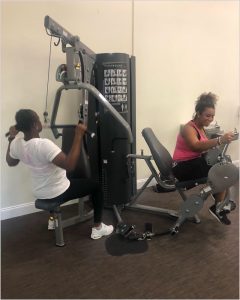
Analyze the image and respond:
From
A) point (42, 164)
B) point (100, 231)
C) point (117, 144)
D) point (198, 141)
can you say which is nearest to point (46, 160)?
point (42, 164)

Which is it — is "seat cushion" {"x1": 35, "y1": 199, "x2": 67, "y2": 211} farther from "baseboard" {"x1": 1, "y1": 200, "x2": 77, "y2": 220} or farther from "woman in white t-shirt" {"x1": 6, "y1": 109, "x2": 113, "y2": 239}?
"baseboard" {"x1": 1, "y1": 200, "x2": 77, "y2": 220}

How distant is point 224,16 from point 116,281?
3.80 metres

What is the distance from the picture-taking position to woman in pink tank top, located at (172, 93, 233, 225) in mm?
2492

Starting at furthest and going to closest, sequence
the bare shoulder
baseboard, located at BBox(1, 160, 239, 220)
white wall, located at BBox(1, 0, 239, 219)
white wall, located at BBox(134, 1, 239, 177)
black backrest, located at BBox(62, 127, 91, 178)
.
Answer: white wall, located at BBox(134, 1, 239, 177)
baseboard, located at BBox(1, 160, 239, 220)
white wall, located at BBox(1, 0, 239, 219)
black backrest, located at BBox(62, 127, 91, 178)
the bare shoulder

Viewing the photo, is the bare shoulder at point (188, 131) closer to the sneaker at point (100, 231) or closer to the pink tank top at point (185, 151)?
the pink tank top at point (185, 151)

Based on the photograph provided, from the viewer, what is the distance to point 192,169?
2525mm

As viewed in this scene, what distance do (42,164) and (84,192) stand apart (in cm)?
42

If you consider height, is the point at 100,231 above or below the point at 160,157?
below

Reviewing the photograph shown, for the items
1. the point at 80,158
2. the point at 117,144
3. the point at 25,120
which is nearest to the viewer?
the point at 25,120

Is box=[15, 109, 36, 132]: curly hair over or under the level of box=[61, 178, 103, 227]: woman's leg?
over

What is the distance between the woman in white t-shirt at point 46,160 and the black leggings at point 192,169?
0.69m

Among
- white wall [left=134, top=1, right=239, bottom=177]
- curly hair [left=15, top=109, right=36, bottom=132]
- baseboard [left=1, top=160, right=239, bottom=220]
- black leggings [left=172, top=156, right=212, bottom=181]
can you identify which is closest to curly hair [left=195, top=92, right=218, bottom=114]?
black leggings [left=172, top=156, right=212, bottom=181]

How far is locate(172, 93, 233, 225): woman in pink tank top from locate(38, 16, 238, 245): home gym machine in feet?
0.27

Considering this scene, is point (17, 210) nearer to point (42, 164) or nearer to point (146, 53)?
point (42, 164)
